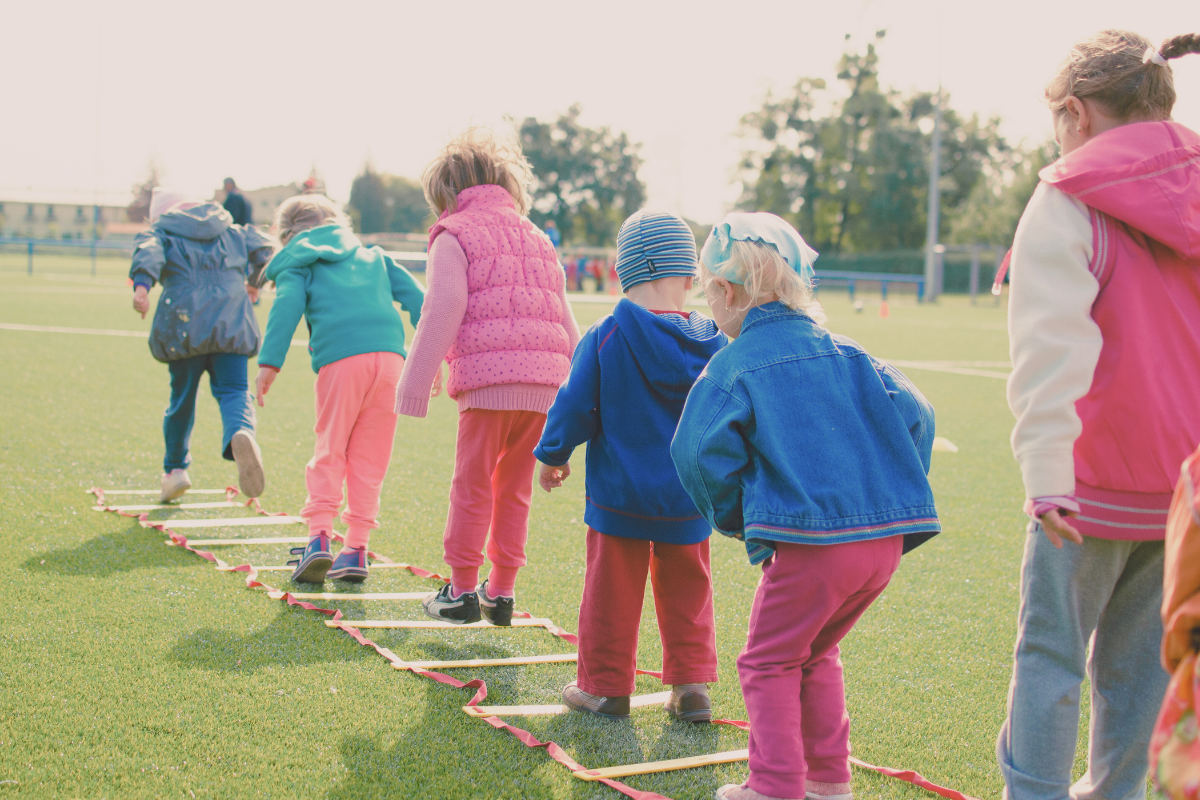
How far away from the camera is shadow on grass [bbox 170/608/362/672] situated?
329 cm

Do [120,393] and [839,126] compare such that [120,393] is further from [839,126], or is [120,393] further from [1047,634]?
[839,126]

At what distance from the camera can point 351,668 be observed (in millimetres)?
3299

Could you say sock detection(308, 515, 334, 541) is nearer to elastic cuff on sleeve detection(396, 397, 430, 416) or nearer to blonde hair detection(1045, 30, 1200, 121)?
elastic cuff on sleeve detection(396, 397, 430, 416)

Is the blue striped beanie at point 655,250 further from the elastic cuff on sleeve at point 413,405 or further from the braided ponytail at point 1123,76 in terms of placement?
the braided ponytail at point 1123,76

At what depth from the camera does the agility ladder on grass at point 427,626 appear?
264 centimetres

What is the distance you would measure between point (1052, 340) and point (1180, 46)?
0.68 meters

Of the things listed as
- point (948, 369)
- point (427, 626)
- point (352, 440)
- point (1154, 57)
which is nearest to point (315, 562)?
point (352, 440)

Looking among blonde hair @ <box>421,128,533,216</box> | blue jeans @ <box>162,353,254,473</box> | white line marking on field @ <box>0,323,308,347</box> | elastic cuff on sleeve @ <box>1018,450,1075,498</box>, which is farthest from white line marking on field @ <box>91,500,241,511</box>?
white line marking on field @ <box>0,323,308,347</box>

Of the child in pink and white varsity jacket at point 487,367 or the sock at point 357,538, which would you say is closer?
the child in pink and white varsity jacket at point 487,367

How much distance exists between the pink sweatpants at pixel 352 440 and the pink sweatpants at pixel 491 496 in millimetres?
763

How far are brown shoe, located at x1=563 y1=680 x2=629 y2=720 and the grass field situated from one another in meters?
0.04

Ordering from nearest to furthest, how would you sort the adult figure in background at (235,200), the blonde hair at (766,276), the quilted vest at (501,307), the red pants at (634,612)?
the blonde hair at (766,276) → the red pants at (634,612) → the quilted vest at (501,307) → the adult figure in background at (235,200)

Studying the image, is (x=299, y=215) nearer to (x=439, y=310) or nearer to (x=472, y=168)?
(x=472, y=168)

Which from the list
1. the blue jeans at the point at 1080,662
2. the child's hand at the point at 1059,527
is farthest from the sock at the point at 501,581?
the child's hand at the point at 1059,527
